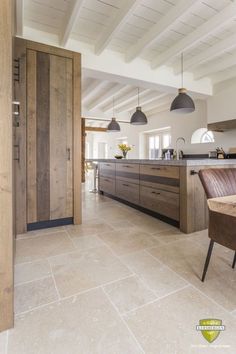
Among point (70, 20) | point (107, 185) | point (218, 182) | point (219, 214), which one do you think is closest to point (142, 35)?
point (70, 20)

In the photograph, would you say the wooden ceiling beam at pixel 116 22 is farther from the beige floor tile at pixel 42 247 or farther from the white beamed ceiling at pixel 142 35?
the beige floor tile at pixel 42 247

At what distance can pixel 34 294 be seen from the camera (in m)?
1.38

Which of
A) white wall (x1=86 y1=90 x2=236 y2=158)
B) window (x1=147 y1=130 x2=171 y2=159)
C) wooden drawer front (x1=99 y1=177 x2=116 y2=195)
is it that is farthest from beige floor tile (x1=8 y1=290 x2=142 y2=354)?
window (x1=147 y1=130 x2=171 y2=159)

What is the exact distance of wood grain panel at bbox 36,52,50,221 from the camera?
2.53 metres

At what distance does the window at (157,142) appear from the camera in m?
6.66

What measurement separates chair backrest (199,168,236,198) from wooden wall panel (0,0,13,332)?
129cm

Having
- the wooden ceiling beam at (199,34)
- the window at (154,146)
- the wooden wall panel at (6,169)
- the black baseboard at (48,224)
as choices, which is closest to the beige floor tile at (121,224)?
the black baseboard at (48,224)

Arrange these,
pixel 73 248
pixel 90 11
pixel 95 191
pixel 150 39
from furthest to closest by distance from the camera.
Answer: pixel 95 191
pixel 150 39
pixel 90 11
pixel 73 248

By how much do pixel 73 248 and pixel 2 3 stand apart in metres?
1.94

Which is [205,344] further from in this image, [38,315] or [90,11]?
[90,11]

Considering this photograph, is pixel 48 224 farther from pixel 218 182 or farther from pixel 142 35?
pixel 142 35

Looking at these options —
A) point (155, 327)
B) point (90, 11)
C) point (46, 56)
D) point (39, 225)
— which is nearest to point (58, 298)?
point (155, 327)

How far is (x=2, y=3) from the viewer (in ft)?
3.22

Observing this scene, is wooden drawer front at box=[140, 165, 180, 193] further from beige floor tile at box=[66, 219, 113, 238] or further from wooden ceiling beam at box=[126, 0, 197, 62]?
wooden ceiling beam at box=[126, 0, 197, 62]
